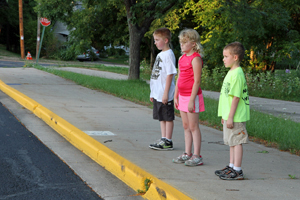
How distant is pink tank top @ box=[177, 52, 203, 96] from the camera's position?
4566mm

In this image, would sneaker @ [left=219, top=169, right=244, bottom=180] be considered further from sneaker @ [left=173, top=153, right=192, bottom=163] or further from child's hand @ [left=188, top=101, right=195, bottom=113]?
child's hand @ [left=188, top=101, right=195, bottom=113]

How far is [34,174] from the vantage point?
4.45 metres

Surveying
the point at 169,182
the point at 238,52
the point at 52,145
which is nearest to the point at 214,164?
the point at 169,182

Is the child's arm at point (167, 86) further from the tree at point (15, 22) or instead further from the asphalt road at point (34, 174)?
the tree at point (15, 22)

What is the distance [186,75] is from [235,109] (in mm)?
878

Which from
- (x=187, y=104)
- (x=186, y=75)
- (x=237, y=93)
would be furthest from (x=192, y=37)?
(x=237, y=93)

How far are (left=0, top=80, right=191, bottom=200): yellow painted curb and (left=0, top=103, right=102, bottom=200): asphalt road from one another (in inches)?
17.8

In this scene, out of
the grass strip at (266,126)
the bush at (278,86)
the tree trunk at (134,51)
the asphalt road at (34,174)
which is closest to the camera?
the asphalt road at (34,174)

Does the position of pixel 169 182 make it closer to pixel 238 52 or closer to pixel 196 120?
pixel 196 120

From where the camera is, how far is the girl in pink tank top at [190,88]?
14.8 feet

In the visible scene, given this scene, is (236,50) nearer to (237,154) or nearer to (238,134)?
(238,134)

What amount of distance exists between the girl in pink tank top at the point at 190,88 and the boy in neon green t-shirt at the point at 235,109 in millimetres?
472

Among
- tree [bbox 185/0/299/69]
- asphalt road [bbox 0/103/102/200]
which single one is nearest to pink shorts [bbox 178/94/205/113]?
asphalt road [bbox 0/103/102/200]

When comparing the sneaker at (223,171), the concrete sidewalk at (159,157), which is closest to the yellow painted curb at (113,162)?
the concrete sidewalk at (159,157)
